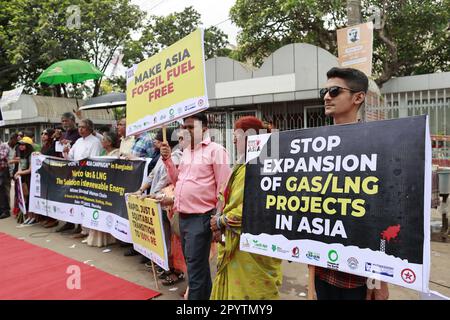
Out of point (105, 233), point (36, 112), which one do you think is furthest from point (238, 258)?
point (36, 112)

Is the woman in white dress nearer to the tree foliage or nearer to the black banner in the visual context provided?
the black banner

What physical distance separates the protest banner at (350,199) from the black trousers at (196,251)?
2.31 feet

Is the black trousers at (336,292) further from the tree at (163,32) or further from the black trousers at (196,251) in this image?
the tree at (163,32)

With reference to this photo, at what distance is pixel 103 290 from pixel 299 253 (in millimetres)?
2370

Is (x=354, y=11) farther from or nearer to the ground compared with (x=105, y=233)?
farther from the ground

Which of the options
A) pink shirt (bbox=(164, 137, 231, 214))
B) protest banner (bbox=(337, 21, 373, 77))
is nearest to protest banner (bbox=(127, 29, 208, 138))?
pink shirt (bbox=(164, 137, 231, 214))

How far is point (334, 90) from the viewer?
194 centimetres

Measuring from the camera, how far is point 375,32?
13477 mm

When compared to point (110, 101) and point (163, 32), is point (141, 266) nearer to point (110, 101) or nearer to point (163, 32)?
point (110, 101)

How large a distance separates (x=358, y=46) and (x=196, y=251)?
4682 millimetres
